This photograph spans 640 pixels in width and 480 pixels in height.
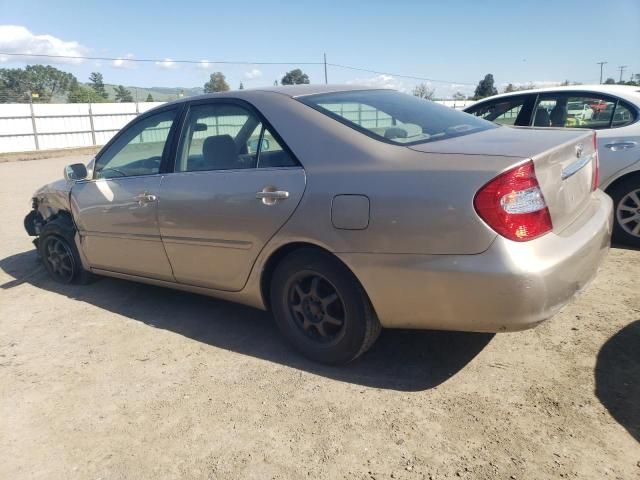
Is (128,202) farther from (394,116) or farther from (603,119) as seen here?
(603,119)

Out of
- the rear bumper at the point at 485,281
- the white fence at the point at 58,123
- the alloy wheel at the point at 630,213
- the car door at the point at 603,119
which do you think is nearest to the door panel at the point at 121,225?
the rear bumper at the point at 485,281

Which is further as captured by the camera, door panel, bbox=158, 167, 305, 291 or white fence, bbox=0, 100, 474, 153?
white fence, bbox=0, 100, 474, 153

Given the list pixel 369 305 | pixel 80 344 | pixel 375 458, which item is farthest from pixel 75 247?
pixel 375 458

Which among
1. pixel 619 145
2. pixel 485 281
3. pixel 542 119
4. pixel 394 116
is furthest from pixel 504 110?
pixel 485 281

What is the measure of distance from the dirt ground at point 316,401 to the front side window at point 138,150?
3.93 feet

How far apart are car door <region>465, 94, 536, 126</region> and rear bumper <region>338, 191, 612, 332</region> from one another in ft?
10.7

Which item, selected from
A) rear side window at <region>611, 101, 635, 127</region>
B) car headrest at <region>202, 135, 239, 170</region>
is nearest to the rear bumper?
car headrest at <region>202, 135, 239, 170</region>

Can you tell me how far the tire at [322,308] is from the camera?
2.79 m

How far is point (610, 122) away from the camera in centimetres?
496

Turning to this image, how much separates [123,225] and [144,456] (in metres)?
2.03

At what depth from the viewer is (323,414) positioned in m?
2.63

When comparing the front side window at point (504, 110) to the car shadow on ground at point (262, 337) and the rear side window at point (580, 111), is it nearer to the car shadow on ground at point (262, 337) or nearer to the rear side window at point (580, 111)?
the rear side window at point (580, 111)

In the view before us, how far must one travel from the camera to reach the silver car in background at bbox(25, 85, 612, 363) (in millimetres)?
2371

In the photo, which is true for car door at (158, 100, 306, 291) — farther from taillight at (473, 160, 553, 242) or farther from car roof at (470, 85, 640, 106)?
car roof at (470, 85, 640, 106)
